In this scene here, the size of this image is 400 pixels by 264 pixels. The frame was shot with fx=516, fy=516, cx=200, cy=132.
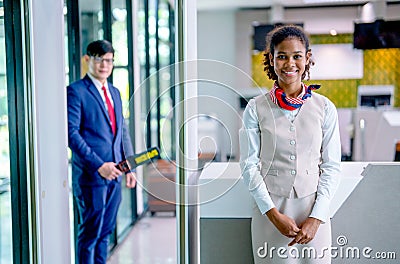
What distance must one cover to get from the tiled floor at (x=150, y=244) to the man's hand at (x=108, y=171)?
1.01 meters

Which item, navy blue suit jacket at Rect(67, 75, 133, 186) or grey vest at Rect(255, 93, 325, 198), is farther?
navy blue suit jacket at Rect(67, 75, 133, 186)

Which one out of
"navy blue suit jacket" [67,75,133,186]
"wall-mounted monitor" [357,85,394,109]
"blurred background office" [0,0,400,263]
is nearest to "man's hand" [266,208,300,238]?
"blurred background office" [0,0,400,263]

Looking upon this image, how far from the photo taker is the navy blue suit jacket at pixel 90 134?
280 centimetres

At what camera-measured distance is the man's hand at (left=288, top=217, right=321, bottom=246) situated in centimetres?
197

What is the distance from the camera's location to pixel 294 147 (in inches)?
77.5

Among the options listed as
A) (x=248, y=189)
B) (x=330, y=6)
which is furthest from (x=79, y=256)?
(x=330, y=6)

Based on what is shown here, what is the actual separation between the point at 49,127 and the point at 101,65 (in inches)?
20.5

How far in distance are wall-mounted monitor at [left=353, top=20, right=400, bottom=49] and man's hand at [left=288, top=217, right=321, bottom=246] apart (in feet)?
14.9

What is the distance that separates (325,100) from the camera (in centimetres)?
200

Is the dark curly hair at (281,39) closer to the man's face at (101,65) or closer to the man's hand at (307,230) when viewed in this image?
the man's hand at (307,230)

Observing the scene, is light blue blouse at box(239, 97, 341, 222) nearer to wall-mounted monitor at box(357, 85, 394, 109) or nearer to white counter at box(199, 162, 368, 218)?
white counter at box(199, 162, 368, 218)

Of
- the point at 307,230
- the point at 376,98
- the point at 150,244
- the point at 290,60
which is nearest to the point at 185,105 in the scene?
the point at 290,60

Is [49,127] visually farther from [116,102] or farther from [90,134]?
[116,102]

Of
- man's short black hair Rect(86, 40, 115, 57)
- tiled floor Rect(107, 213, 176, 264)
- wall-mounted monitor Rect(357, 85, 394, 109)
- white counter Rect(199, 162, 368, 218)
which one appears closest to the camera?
white counter Rect(199, 162, 368, 218)
